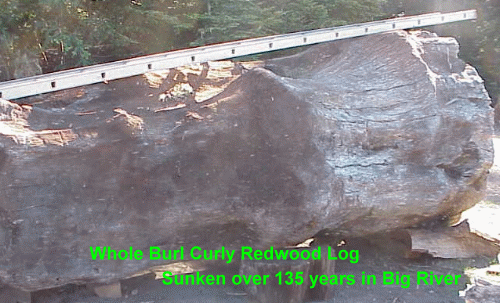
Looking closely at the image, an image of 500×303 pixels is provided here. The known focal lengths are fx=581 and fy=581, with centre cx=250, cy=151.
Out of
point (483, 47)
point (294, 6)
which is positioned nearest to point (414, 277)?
point (294, 6)

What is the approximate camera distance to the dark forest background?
8375 mm

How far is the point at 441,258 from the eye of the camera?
4.88 m

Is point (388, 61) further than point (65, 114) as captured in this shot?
Yes

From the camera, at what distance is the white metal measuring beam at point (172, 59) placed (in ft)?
12.8

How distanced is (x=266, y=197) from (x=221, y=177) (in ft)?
1.10

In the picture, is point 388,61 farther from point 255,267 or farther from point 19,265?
point 19,265

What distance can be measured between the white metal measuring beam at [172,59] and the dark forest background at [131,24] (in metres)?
4.08

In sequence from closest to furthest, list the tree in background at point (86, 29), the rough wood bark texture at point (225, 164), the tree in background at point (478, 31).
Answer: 1. the rough wood bark texture at point (225, 164)
2. the tree in background at point (86, 29)
3. the tree in background at point (478, 31)

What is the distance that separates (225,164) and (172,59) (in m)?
1.02

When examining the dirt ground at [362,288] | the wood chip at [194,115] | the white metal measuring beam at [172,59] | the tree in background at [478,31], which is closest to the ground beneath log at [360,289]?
the dirt ground at [362,288]

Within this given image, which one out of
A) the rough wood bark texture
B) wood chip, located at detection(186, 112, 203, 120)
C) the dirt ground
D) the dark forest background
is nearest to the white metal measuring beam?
the rough wood bark texture

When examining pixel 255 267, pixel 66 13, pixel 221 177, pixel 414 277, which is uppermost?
pixel 66 13

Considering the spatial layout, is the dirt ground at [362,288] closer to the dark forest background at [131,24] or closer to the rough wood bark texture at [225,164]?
the rough wood bark texture at [225,164]

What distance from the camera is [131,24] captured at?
9258mm
